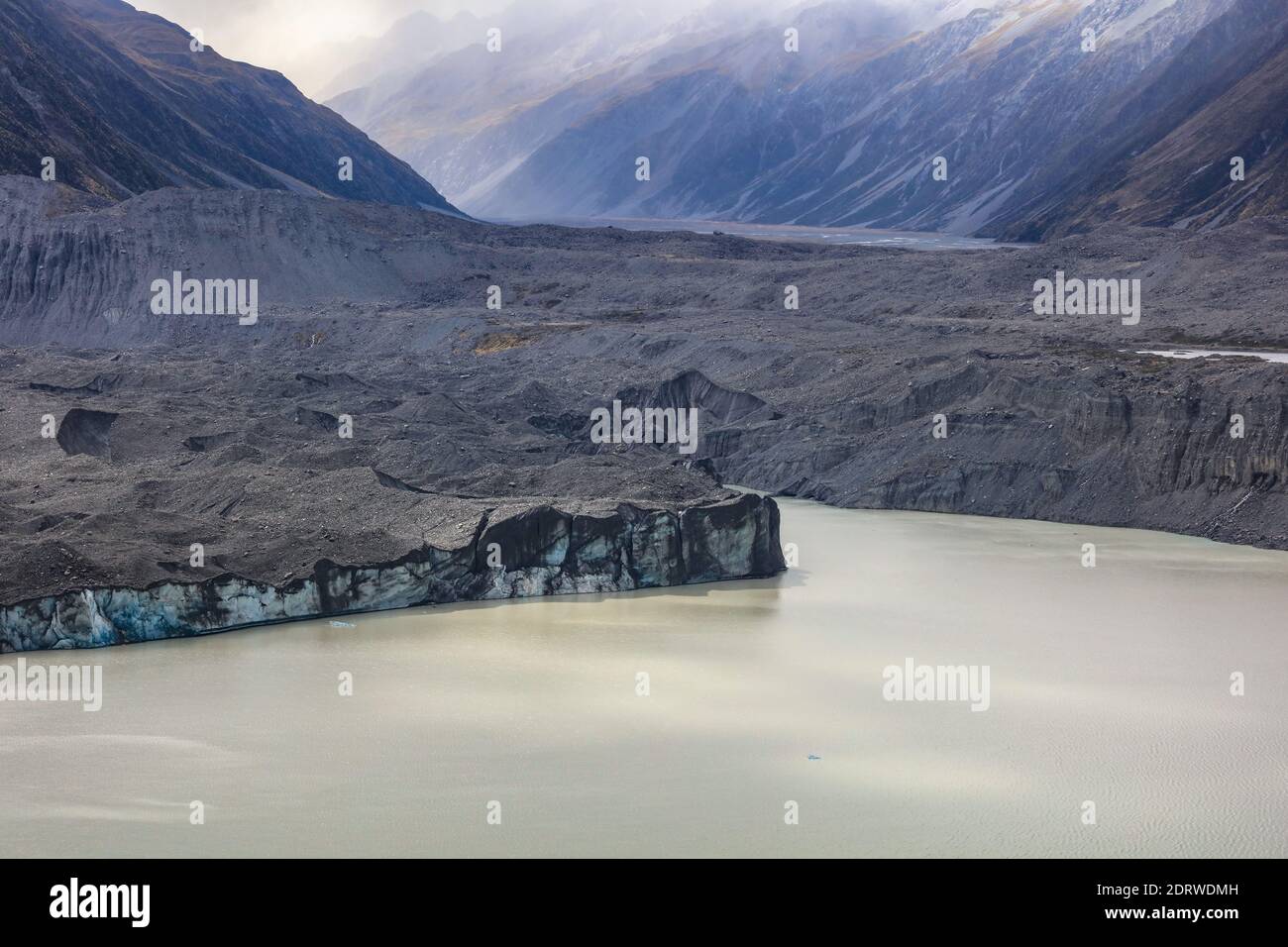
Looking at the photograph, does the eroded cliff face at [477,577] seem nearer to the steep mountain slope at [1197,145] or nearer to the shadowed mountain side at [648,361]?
the shadowed mountain side at [648,361]

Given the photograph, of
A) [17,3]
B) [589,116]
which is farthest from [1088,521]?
[589,116]

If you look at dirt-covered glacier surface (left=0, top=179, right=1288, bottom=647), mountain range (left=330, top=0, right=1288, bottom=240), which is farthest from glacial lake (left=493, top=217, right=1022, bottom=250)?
dirt-covered glacier surface (left=0, top=179, right=1288, bottom=647)

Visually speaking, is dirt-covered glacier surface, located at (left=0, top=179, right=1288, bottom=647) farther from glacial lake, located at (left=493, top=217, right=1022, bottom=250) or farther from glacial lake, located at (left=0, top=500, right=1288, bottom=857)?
glacial lake, located at (left=493, top=217, right=1022, bottom=250)

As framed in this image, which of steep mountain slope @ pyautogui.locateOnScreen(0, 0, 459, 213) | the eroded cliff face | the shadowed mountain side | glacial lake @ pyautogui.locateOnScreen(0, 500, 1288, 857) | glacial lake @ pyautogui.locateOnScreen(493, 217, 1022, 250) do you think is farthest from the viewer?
glacial lake @ pyautogui.locateOnScreen(493, 217, 1022, 250)

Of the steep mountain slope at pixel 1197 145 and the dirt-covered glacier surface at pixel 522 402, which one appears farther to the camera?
the steep mountain slope at pixel 1197 145

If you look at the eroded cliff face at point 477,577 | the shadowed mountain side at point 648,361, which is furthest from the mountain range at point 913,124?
the eroded cliff face at point 477,577

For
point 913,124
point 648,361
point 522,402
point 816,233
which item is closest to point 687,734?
point 522,402

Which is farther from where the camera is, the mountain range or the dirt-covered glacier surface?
the mountain range
